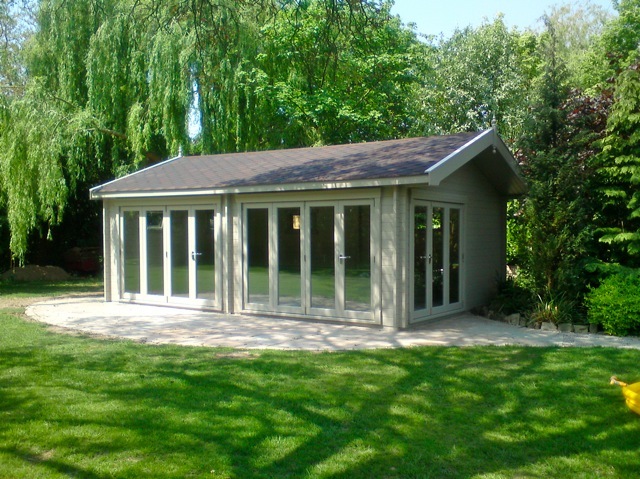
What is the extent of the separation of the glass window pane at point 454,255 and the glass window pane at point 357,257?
195 cm

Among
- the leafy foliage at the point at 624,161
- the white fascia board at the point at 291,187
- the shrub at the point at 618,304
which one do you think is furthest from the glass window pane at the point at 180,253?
the leafy foliage at the point at 624,161

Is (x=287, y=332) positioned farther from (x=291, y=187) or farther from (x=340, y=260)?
(x=291, y=187)

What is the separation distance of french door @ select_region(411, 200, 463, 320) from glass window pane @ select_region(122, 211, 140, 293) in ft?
20.4

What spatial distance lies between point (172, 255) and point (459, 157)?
6088mm

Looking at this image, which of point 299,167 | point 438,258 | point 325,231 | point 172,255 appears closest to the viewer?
point 325,231

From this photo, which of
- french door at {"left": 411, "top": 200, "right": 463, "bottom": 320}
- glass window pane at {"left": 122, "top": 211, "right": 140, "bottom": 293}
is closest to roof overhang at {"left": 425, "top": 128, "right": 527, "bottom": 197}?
french door at {"left": 411, "top": 200, "right": 463, "bottom": 320}

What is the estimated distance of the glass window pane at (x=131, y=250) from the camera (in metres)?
13.2

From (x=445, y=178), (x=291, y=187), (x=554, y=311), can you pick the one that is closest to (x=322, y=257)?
(x=291, y=187)

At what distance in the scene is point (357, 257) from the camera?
32.8 ft

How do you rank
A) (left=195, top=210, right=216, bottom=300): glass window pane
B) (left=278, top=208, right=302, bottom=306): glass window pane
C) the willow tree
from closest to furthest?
1. (left=278, top=208, right=302, bottom=306): glass window pane
2. (left=195, top=210, right=216, bottom=300): glass window pane
3. the willow tree

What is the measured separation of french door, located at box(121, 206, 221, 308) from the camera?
39.2 ft

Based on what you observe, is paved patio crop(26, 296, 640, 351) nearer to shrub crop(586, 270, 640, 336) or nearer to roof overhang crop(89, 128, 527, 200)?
shrub crop(586, 270, 640, 336)

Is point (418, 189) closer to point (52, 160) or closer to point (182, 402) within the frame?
point (182, 402)

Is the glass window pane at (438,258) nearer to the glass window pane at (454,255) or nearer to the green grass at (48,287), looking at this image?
the glass window pane at (454,255)
